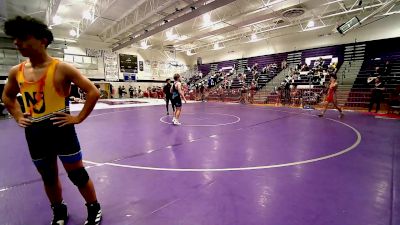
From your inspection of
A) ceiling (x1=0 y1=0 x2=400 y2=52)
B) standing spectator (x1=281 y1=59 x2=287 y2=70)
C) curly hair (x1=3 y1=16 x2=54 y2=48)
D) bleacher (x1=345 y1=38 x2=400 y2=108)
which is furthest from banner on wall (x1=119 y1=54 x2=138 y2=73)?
curly hair (x1=3 y1=16 x2=54 y2=48)

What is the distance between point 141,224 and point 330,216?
1.77 meters

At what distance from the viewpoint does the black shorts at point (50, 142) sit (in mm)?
1729

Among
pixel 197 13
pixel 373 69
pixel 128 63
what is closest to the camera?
pixel 197 13

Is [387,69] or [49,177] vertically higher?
[387,69]

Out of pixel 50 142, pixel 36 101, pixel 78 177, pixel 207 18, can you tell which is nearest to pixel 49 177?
pixel 78 177

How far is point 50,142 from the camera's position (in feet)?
5.82

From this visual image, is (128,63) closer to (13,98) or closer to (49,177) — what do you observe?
(13,98)

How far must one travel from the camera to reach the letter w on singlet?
5.57ft

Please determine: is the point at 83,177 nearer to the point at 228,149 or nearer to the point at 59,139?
the point at 59,139

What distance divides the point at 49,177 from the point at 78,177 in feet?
1.00

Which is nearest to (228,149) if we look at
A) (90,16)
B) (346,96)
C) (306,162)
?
(306,162)

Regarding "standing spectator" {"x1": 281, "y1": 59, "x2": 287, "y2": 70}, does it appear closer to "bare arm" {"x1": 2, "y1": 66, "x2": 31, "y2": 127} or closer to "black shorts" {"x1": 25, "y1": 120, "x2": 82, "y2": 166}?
"black shorts" {"x1": 25, "y1": 120, "x2": 82, "y2": 166}

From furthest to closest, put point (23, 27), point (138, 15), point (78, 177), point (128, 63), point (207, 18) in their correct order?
point (128, 63) → point (207, 18) → point (138, 15) → point (78, 177) → point (23, 27)

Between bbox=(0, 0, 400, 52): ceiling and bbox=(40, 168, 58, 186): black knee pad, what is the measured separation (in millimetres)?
10818
